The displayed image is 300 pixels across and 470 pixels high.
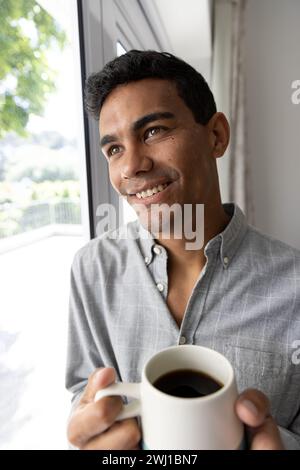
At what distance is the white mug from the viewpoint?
0.90ft

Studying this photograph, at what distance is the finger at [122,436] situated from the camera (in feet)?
1.08

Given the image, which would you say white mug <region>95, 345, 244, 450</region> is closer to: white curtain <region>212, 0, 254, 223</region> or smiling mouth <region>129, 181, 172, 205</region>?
smiling mouth <region>129, 181, 172, 205</region>

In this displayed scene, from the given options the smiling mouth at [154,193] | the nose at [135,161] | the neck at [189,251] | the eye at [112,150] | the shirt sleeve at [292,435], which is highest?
the eye at [112,150]

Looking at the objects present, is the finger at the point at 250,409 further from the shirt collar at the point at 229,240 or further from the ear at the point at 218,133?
the ear at the point at 218,133

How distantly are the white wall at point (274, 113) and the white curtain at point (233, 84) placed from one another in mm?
132

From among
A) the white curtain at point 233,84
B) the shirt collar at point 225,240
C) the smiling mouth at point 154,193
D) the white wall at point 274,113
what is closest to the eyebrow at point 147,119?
the smiling mouth at point 154,193

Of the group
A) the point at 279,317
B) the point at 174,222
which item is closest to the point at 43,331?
the point at 174,222

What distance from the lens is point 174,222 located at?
656 millimetres

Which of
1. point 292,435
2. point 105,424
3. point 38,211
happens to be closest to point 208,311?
point 292,435

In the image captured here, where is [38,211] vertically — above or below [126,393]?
above

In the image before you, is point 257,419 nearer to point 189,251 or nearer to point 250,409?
point 250,409

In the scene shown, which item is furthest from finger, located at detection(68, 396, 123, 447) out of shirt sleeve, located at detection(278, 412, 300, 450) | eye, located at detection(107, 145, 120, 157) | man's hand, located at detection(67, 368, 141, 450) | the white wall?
the white wall

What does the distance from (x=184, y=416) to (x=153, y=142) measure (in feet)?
1.65

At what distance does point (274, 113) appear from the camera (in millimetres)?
1892
